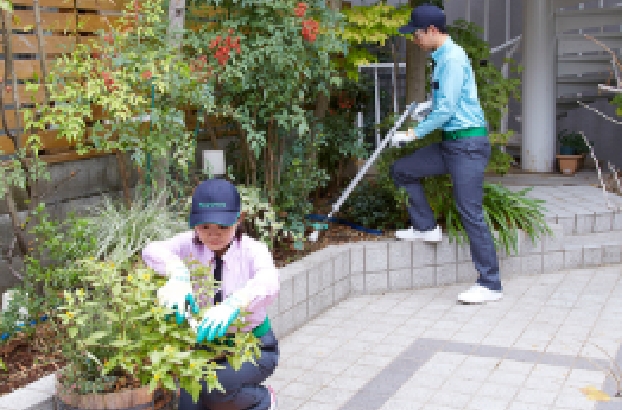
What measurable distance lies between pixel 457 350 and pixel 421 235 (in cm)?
151

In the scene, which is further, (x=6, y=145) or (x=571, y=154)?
(x=571, y=154)

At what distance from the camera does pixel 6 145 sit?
4902 millimetres

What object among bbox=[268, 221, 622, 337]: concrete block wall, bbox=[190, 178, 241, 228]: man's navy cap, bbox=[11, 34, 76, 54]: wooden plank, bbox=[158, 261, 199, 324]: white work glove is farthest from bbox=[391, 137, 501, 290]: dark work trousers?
bbox=[158, 261, 199, 324]: white work glove

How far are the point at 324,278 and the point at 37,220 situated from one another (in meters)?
2.14

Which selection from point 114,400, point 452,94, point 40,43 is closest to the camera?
point 114,400

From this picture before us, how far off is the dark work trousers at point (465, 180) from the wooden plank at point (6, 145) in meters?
2.89

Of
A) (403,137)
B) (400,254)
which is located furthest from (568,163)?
(403,137)

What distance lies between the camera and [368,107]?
897 cm

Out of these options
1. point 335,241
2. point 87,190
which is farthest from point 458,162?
point 87,190

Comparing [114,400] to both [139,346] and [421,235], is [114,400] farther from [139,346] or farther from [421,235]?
[421,235]

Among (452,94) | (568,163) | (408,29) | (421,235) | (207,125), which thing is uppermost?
(408,29)

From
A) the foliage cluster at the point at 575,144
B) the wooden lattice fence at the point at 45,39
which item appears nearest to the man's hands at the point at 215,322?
the wooden lattice fence at the point at 45,39

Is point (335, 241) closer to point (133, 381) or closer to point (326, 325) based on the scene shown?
point (326, 325)

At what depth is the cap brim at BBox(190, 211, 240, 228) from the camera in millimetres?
3035
